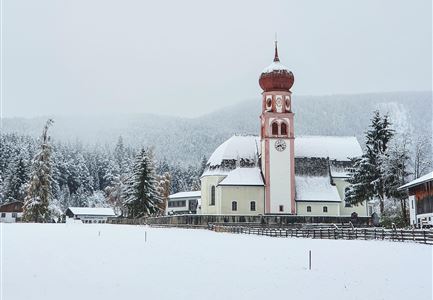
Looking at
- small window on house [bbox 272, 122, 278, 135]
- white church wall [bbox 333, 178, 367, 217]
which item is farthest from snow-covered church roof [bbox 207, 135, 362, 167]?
small window on house [bbox 272, 122, 278, 135]

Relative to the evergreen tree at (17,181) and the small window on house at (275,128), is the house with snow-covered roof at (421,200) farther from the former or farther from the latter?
the evergreen tree at (17,181)

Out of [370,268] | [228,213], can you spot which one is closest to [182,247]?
[370,268]

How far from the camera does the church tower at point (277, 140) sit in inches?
2594

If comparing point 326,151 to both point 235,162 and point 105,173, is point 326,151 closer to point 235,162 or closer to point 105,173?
point 235,162

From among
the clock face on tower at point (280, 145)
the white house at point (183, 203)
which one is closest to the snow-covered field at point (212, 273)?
the clock face on tower at point (280, 145)

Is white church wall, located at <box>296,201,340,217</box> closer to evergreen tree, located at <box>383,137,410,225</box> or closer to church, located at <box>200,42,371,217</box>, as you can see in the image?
church, located at <box>200,42,371,217</box>

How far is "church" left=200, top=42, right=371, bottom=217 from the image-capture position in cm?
6588

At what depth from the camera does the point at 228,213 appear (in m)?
65.4

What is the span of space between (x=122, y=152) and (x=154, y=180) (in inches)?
3665

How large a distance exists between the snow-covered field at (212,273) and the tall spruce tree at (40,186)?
1730 inches

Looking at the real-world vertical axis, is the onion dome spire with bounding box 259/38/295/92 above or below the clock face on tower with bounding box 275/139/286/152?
above

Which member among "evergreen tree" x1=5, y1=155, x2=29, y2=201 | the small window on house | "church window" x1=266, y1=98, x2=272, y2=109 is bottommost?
"evergreen tree" x1=5, y1=155, x2=29, y2=201

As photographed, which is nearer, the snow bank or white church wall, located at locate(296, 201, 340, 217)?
white church wall, located at locate(296, 201, 340, 217)

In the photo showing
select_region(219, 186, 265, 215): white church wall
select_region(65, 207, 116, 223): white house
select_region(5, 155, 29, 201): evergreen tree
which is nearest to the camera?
select_region(219, 186, 265, 215): white church wall
